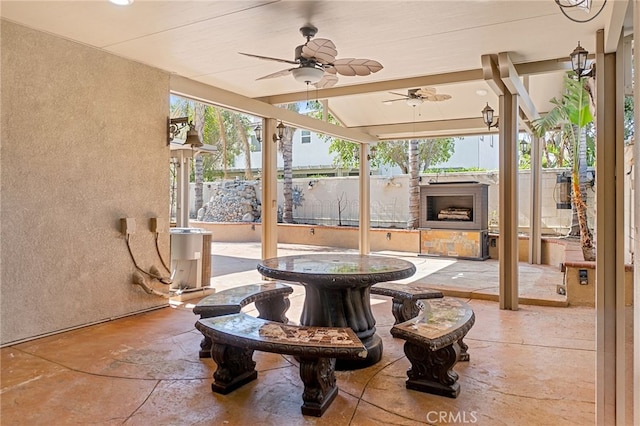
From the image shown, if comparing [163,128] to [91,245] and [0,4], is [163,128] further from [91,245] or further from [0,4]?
[0,4]

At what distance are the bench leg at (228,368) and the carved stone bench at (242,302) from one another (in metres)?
0.40

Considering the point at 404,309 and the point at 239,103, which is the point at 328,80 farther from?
the point at 404,309

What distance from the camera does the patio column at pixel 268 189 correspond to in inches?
243

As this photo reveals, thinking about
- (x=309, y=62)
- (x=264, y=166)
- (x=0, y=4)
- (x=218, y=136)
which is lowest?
(x=264, y=166)

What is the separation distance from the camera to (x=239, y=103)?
18.7 feet

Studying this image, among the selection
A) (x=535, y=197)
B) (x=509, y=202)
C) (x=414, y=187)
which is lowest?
(x=509, y=202)

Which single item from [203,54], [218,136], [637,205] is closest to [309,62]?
[203,54]

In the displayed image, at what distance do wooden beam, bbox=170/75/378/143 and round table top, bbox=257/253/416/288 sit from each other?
2.71 metres

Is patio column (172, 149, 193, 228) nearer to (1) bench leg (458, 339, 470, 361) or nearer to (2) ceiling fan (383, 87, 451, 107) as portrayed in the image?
(2) ceiling fan (383, 87, 451, 107)

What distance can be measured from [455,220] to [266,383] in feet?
23.3

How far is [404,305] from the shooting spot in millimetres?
3693

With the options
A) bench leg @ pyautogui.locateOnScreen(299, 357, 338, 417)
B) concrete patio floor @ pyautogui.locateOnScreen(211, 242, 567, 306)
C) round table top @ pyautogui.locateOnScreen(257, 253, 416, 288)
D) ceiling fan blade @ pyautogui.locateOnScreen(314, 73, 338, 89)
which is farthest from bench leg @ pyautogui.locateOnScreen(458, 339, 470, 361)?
ceiling fan blade @ pyautogui.locateOnScreen(314, 73, 338, 89)

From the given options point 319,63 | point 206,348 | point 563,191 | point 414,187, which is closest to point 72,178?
point 206,348

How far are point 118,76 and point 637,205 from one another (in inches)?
174
